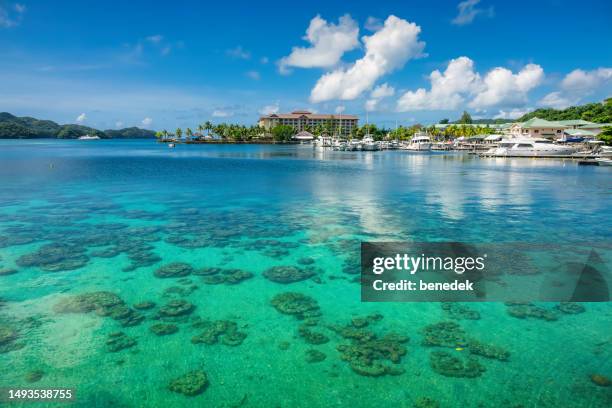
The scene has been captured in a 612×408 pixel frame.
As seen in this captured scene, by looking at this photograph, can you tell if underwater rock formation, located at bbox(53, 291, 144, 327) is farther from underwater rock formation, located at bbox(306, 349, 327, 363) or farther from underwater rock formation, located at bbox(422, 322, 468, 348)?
underwater rock formation, located at bbox(422, 322, 468, 348)

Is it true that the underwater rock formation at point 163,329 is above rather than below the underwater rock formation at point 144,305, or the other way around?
below

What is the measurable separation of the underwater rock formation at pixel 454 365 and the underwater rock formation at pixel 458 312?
1820 mm

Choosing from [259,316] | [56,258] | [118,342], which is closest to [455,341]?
[259,316]

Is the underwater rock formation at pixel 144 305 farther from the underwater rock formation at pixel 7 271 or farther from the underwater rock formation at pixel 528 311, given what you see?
the underwater rock formation at pixel 528 311

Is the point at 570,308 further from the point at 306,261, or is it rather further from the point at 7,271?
the point at 7,271

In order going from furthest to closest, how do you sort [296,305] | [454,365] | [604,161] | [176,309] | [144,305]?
[604,161], [296,305], [144,305], [176,309], [454,365]

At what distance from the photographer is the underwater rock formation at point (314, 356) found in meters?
7.51

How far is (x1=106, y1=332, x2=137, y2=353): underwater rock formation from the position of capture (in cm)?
784

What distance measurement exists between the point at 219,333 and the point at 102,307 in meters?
3.47

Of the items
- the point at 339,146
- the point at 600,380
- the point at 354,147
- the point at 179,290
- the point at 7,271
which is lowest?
the point at 600,380

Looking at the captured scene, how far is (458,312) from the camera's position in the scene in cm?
950

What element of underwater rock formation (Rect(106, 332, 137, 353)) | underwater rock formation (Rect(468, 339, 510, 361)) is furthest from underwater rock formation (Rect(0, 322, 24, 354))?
underwater rock formation (Rect(468, 339, 510, 361))

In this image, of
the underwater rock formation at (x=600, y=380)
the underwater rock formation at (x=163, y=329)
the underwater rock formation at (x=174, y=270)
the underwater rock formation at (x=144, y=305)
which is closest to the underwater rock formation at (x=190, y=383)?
the underwater rock formation at (x=163, y=329)

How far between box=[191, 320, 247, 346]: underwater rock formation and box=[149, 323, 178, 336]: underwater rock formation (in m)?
0.49
